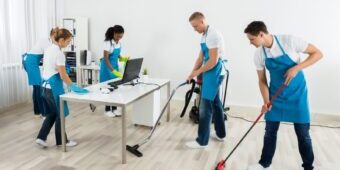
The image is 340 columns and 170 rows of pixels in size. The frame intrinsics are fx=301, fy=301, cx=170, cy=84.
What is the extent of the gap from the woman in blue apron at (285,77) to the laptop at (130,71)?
4.75 ft

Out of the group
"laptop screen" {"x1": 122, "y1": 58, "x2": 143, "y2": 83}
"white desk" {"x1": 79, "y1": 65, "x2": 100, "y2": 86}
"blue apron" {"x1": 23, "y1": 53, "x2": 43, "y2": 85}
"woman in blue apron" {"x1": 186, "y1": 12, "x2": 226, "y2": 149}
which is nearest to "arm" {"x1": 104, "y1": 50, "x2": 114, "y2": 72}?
"laptop screen" {"x1": 122, "y1": 58, "x2": 143, "y2": 83}

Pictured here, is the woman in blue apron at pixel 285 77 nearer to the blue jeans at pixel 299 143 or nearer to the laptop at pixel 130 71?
the blue jeans at pixel 299 143

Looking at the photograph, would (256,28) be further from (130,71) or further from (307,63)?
(130,71)

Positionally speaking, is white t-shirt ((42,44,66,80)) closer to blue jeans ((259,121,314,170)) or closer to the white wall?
blue jeans ((259,121,314,170))

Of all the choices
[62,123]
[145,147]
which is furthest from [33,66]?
[145,147]

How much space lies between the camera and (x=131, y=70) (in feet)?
11.3

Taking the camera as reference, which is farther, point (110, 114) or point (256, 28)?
point (110, 114)

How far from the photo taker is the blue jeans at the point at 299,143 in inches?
95.1

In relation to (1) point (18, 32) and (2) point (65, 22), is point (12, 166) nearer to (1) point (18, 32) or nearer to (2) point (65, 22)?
(1) point (18, 32)

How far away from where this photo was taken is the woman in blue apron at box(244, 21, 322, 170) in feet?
7.40

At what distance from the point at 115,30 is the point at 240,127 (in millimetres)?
2041

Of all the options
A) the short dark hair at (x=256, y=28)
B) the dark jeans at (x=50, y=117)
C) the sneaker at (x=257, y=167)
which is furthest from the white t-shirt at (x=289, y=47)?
the dark jeans at (x=50, y=117)

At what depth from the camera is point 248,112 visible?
14.9 feet

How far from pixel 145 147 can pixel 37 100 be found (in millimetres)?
1811
